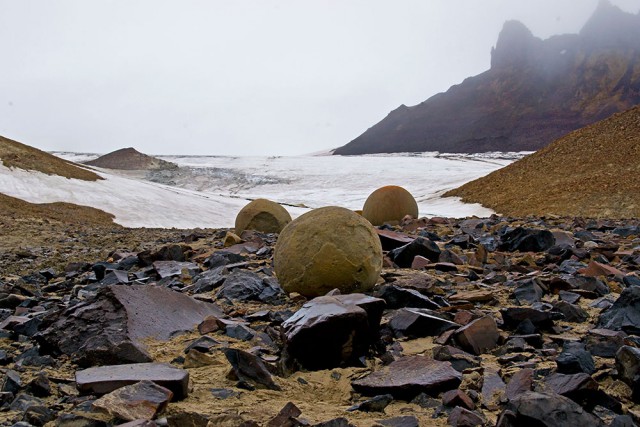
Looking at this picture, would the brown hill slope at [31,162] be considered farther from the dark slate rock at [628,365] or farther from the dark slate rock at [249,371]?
the dark slate rock at [628,365]

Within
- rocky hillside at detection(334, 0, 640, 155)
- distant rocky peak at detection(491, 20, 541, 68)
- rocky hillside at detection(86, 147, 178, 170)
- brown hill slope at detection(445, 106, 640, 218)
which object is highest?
distant rocky peak at detection(491, 20, 541, 68)

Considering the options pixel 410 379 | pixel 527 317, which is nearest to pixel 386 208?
pixel 527 317

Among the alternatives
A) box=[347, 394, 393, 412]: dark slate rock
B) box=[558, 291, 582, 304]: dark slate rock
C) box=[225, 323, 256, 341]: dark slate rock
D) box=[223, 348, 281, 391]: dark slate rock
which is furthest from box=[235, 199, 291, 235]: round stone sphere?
box=[347, 394, 393, 412]: dark slate rock

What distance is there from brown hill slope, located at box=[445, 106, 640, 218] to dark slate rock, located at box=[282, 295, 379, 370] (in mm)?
23968

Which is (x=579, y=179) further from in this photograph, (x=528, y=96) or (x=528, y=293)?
(x=528, y=96)

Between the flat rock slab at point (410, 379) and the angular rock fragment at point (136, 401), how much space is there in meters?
1.40

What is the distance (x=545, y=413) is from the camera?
3369 mm

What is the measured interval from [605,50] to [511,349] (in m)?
104

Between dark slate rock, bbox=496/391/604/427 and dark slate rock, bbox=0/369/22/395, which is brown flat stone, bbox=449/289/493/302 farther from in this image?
dark slate rock, bbox=0/369/22/395

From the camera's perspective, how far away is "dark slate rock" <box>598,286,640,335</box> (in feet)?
17.1

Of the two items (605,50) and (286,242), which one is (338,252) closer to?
(286,242)

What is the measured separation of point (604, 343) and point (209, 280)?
211 inches

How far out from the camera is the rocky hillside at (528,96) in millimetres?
90125

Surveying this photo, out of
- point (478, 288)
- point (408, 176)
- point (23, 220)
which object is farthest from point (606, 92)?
point (478, 288)
